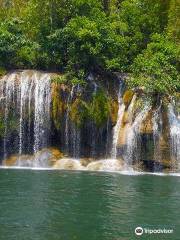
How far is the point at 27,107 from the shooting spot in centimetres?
4006

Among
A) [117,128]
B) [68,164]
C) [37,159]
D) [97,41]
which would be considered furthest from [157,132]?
[97,41]

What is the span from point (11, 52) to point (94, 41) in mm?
7014

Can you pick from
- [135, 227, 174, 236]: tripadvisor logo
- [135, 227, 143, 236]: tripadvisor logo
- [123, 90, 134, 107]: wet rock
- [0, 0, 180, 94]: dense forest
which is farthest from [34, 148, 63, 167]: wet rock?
[135, 227, 174, 236]: tripadvisor logo

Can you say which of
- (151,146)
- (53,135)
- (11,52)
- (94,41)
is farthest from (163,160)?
(11,52)

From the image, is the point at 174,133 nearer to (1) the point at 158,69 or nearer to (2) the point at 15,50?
(1) the point at 158,69

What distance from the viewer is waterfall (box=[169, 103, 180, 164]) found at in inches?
1460

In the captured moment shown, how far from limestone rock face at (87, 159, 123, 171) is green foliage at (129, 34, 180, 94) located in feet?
18.4

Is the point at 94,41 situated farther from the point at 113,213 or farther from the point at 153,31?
the point at 113,213

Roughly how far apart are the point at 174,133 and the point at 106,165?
520 centimetres

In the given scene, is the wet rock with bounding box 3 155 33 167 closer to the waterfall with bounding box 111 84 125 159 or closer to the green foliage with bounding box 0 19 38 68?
the waterfall with bounding box 111 84 125 159

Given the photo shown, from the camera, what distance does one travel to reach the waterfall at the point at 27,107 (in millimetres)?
39656

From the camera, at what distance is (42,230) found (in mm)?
18422

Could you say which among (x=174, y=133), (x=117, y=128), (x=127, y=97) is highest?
(x=127, y=97)

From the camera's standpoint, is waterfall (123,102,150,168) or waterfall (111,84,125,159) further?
waterfall (111,84,125,159)
